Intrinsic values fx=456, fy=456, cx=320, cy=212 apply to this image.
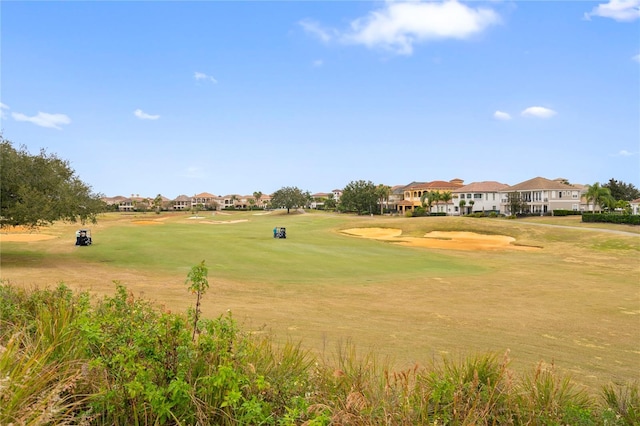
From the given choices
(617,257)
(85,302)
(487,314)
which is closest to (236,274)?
(487,314)

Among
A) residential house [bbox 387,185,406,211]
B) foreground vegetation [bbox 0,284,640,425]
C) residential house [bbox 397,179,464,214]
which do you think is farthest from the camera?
residential house [bbox 387,185,406,211]

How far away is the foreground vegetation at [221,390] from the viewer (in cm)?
436

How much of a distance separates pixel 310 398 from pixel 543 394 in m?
2.77

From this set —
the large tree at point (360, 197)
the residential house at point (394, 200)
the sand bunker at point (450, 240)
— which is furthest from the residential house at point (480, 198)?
the sand bunker at point (450, 240)

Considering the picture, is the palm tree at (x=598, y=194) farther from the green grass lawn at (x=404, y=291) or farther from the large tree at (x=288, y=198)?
the large tree at (x=288, y=198)

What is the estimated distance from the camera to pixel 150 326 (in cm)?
543

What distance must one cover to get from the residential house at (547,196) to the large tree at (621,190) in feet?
73.5

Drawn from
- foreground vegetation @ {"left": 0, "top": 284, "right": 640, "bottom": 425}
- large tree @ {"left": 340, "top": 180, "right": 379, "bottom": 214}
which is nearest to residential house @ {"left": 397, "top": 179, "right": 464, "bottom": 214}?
large tree @ {"left": 340, "top": 180, "right": 379, "bottom": 214}

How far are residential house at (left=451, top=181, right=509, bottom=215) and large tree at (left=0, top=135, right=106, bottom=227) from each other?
96375 mm

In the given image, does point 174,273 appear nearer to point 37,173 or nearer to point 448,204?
point 37,173

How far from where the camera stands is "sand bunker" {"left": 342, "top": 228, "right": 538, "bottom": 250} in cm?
4462

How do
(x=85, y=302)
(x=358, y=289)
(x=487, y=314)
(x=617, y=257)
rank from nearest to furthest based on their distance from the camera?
(x=85, y=302)
(x=487, y=314)
(x=358, y=289)
(x=617, y=257)

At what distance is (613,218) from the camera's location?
6194 cm

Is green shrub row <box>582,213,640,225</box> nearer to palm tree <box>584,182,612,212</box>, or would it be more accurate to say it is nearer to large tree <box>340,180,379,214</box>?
palm tree <box>584,182,612,212</box>
